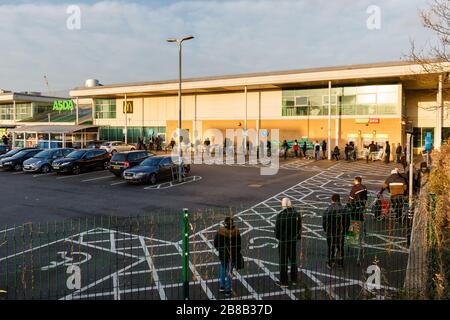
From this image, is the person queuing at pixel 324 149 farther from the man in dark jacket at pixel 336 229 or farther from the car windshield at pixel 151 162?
the man in dark jacket at pixel 336 229

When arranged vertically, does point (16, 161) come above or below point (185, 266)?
above

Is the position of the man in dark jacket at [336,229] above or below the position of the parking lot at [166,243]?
above

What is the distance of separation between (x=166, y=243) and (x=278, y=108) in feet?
102

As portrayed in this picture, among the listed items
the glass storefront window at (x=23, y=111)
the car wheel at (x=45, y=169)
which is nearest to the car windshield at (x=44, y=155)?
the car wheel at (x=45, y=169)

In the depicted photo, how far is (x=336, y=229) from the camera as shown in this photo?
8117 mm

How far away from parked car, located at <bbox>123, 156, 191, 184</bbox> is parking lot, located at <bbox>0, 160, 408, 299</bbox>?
52cm

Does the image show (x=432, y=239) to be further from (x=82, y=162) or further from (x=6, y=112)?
(x=6, y=112)

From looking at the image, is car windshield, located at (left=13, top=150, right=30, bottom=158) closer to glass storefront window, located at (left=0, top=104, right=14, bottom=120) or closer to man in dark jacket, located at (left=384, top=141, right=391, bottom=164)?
man in dark jacket, located at (left=384, top=141, right=391, bottom=164)

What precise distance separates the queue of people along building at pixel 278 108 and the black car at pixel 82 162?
1620 cm

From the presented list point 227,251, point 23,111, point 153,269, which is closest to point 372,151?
point 153,269

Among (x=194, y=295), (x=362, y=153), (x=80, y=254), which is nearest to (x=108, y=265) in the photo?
(x=80, y=254)

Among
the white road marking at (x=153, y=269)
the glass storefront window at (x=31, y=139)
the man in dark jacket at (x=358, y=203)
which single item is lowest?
the white road marking at (x=153, y=269)

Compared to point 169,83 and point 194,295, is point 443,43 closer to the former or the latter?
point 194,295

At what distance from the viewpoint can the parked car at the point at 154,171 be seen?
66.7 feet
